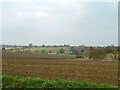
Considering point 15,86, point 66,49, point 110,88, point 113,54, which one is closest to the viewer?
Answer: point 110,88

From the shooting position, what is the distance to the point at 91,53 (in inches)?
2689

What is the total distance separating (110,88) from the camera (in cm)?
711

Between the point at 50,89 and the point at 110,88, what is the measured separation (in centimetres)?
269

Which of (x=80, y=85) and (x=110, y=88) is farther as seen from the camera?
(x=80, y=85)

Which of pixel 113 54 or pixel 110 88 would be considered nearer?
pixel 110 88

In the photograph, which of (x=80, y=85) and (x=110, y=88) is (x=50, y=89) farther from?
(x=110, y=88)

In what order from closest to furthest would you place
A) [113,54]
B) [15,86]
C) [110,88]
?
[110,88]
[15,86]
[113,54]

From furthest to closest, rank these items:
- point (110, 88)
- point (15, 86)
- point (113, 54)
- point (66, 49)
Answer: point (66, 49)
point (113, 54)
point (15, 86)
point (110, 88)

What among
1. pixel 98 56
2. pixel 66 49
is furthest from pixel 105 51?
pixel 66 49

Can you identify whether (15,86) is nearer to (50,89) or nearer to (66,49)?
(50,89)

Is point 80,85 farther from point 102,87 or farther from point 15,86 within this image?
point 15,86

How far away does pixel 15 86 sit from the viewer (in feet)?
24.9

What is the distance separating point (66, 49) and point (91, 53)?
56.0 m

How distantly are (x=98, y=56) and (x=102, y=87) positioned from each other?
62069 millimetres
